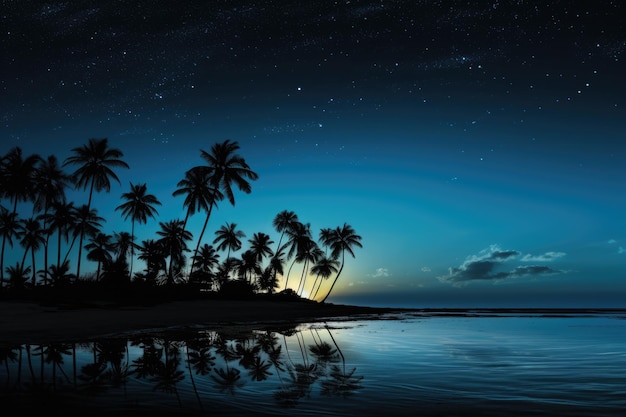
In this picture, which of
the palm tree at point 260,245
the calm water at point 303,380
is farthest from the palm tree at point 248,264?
the calm water at point 303,380

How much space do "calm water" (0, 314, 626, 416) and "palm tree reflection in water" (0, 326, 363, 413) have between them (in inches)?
0.6

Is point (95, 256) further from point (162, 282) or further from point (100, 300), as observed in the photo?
point (100, 300)

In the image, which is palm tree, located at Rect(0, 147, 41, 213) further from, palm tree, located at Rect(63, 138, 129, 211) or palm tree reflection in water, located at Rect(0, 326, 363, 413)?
palm tree reflection in water, located at Rect(0, 326, 363, 413)

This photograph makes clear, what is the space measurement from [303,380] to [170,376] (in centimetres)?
203

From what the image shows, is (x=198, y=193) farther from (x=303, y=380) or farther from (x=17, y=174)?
(x=303, y=380)

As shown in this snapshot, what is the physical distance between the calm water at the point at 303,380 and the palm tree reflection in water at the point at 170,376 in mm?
16

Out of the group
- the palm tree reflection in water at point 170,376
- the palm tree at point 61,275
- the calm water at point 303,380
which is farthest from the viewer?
the palm tree at point 61,275

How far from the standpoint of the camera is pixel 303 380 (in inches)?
265

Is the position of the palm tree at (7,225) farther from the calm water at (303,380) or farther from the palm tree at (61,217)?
the calm water at (303,380)

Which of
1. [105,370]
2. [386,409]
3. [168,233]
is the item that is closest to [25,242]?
[168,233]

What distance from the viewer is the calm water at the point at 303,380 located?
5031 millimetres

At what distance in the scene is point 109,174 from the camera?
46156 millimetres

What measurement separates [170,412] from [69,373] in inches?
126

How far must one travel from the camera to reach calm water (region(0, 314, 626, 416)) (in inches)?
198
